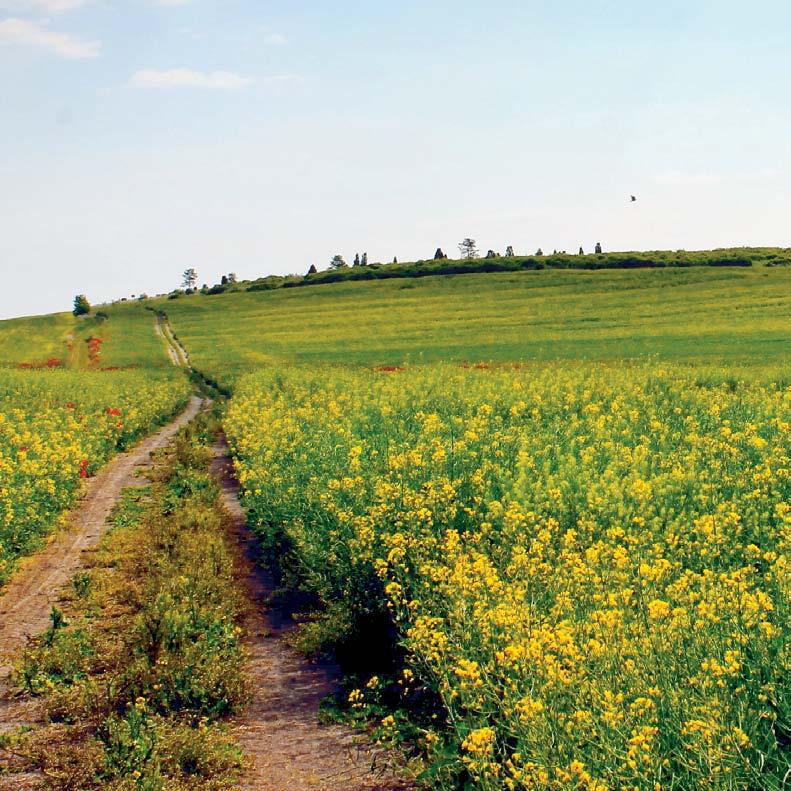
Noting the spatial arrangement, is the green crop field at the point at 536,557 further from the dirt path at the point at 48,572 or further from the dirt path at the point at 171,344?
the dirt path at the point at 171,344

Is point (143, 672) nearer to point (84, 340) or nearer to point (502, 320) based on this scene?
point (502, 320)

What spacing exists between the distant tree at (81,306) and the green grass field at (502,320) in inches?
366

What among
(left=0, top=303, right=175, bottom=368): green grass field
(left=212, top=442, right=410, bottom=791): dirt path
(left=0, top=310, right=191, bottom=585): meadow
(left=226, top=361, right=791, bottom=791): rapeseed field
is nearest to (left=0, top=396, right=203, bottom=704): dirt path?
(left=0, top=310, right=191, bottom=585): meadow

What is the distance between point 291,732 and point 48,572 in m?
6.73

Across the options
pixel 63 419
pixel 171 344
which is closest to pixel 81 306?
pixel 171 344

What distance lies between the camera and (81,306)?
106 meters

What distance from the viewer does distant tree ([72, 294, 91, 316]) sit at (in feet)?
342

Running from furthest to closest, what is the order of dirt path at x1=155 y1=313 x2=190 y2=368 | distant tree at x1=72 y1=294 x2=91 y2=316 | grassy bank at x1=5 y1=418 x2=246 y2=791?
distant tree at x1=72 y1=294 x2=91 y2=316
dirt path at x1=155 y1=313 x2=190 y2=368
grassy bank at x1=5 y1=418 x2=246 y2=791

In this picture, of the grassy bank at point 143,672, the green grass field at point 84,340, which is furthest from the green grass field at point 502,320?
the grassy bank at point 143,672

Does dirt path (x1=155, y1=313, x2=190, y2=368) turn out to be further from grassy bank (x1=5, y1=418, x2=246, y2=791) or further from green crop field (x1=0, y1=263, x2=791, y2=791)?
grassy bank (x1=5, y1=418, x2=246, y2=791)

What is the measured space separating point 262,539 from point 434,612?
20.9 feet

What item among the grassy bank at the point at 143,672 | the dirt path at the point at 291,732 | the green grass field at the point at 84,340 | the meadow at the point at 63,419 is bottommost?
the dirt path at the point at 291,732

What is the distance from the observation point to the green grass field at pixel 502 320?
4916 centimetres

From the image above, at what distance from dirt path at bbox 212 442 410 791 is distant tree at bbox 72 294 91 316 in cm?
9992
